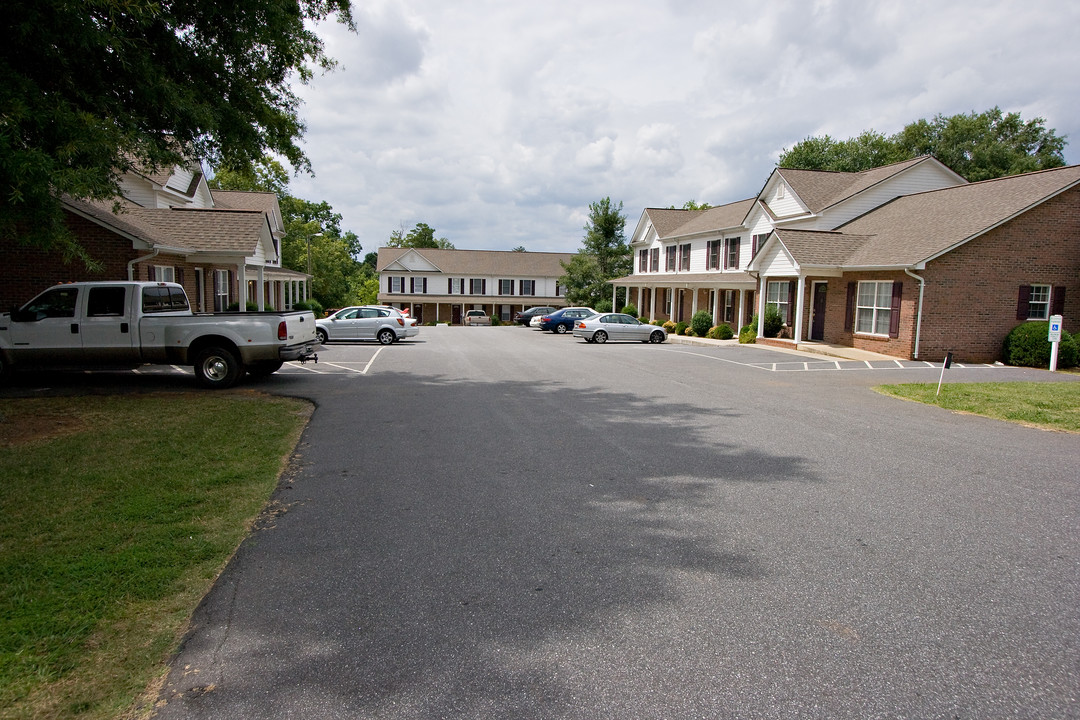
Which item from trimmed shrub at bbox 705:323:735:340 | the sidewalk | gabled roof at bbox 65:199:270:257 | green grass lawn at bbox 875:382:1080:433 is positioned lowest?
green grass lawn at bbox 875:382:1080:433

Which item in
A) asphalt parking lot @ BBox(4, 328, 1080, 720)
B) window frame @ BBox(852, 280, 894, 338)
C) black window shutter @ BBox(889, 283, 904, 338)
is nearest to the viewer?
asphalt parking lot @ BBox(4, 328, 1080, 720)

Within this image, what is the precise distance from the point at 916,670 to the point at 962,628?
2.42ft

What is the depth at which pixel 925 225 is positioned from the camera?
977 inches

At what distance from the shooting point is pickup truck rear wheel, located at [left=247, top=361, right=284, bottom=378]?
14205 millimetres

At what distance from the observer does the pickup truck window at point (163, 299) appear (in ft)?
45.2

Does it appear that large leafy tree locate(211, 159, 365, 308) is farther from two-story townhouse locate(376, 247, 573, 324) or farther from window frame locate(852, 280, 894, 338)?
window frame locate(852, 280, 894, 338)

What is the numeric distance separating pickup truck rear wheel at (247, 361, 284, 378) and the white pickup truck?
21 centimetres

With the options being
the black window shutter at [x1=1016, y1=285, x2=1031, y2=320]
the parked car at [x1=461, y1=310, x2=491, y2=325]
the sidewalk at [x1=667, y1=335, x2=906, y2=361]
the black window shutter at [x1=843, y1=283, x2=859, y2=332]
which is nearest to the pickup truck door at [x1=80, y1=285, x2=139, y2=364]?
the sidewalk at [x1=667, y1=335, x2=906, y2=361]

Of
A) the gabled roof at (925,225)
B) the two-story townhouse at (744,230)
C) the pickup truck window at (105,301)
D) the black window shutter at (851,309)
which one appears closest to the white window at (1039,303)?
the gabled roof at (925,225)

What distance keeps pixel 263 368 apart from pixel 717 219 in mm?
30152

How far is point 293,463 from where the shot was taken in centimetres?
827

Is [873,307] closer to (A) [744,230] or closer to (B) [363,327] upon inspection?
(A) [744,230]

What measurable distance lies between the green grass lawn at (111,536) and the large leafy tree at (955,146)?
54.7 m

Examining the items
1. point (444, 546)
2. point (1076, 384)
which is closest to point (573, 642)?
point (444, 546)
